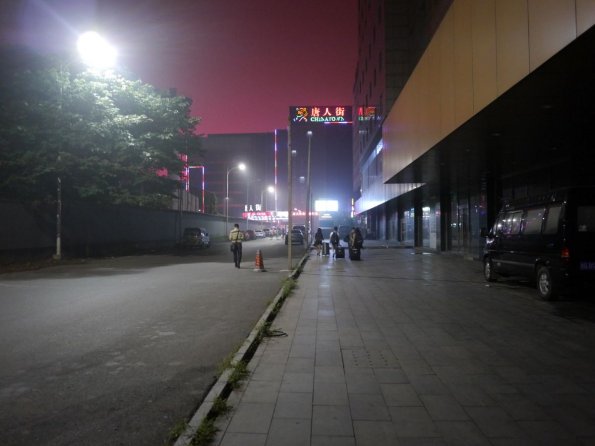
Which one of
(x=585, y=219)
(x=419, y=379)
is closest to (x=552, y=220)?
(x=585, y=219)

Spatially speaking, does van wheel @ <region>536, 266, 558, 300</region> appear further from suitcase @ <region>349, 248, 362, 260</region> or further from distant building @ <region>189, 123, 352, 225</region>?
distant building @ <region>189, 123, 352, 225</region>

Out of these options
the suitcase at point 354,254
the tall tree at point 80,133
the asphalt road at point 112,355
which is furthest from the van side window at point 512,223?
the tall tree at point 80,133

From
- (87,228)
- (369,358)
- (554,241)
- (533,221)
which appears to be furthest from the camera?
(87,228)

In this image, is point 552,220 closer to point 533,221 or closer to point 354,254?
point 533,221

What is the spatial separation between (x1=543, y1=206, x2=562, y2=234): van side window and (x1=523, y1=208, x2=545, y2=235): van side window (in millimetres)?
298

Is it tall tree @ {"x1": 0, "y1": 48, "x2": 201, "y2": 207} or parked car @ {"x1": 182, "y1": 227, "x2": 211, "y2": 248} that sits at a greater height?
tall tree @ {"x1": 0, "y1": 48, "x2": 201, "y2": 207}

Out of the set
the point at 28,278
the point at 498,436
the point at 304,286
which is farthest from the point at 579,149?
the point at 28,278

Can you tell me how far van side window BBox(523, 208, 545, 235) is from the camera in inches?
424

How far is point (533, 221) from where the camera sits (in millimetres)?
11102

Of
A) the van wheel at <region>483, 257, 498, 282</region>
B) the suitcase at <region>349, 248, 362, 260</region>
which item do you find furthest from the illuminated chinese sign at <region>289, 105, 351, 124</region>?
the van wheel at <region>483, 257, 498, 282</region>

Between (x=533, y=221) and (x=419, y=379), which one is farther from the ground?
(x=533, y=221)

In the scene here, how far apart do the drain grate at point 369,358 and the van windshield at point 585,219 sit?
18.4ft

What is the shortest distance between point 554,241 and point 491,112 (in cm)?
299

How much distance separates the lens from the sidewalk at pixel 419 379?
3.93 m
